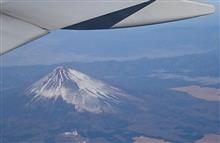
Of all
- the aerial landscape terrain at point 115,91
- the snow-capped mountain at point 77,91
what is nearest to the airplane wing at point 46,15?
the aerial landscape terrain at point 115,91

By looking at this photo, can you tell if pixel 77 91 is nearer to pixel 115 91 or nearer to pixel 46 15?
pixel 115 91

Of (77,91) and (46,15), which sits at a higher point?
(46,15)

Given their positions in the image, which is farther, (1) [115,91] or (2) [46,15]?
(1) [115,91]

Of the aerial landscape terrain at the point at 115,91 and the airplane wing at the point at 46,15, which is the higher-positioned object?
the airplane wing at the point at 46,15

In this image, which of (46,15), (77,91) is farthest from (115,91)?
(46,15)

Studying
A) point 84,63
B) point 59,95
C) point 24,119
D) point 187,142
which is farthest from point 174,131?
point 84,63

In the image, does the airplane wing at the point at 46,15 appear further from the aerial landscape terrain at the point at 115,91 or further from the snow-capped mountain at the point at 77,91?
the snow-capped mountain at the point at 77,91

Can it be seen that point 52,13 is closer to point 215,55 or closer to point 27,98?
point 27,98

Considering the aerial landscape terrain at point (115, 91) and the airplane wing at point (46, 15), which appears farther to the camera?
the aerial landscape terrain at point (115, 91)
